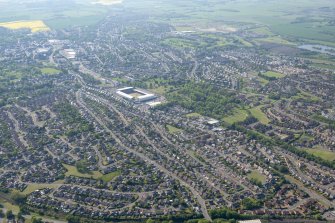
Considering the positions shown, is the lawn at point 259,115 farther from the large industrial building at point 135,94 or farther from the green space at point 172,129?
the large industrial building at point 135,94

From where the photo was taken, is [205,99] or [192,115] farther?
[205,99]

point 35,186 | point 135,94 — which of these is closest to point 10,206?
point 35,186

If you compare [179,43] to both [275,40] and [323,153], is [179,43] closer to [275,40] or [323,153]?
[275,40]

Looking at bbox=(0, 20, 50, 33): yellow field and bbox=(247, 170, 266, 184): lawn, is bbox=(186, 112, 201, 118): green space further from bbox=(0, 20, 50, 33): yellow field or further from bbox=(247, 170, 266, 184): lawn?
bbox=(0, 20, 50, 33): yellow field

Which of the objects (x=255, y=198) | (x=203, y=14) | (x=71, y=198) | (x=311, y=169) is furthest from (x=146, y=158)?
(x=203, y=14)

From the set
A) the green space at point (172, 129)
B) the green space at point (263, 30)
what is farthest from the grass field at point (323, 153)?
the green space at point (263, 30)

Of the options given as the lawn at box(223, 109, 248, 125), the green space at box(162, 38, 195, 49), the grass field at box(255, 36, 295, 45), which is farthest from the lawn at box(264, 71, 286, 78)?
the grass field at box(255, 36, 295, 45)
